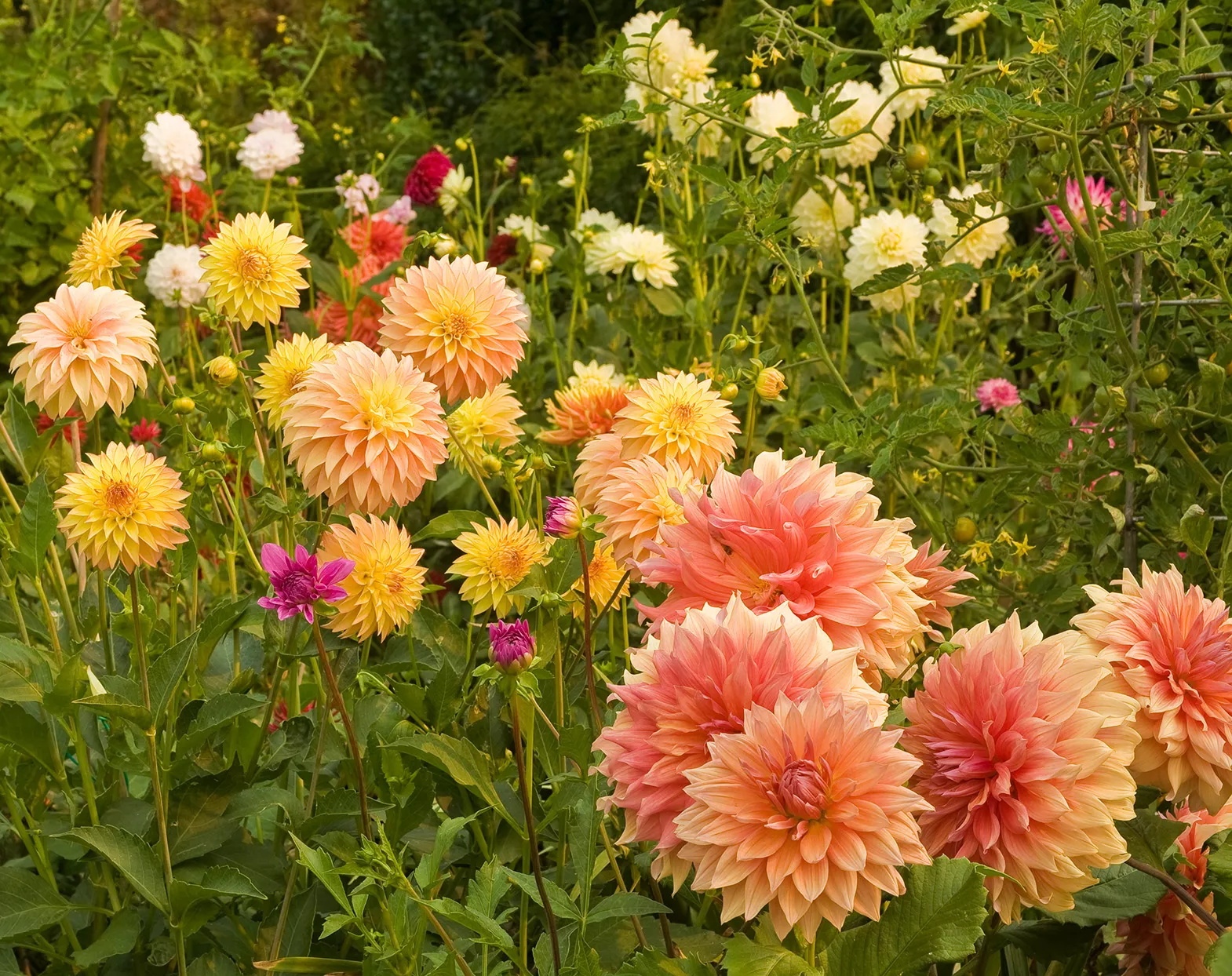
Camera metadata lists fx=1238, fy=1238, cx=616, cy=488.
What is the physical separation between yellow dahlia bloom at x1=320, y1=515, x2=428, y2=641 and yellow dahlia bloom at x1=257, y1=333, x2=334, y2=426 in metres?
0.15

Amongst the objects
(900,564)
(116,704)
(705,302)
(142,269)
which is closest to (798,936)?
(900,564)

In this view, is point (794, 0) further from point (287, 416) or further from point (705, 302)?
point (287, 416)

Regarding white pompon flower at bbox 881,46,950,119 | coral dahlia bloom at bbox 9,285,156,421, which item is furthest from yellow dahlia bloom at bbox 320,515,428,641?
white pompon flower at bbox 881,46,950,119

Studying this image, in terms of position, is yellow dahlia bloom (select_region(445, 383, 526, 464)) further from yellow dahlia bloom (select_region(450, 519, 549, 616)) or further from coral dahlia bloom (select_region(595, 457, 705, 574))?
coral dahlia bloom (select_region(595, 457, 705, 574))

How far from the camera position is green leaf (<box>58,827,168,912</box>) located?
42.0 inches

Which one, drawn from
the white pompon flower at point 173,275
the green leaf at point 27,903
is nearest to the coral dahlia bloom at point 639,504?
the green leaf at point 27,903

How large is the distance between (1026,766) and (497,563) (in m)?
0.63

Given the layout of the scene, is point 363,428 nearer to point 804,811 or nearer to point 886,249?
point 804,811

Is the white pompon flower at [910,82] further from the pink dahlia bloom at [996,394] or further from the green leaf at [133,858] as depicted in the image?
the green leaf at [133,858]

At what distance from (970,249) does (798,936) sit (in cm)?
198

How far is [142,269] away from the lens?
342cm

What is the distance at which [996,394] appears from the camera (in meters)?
2.45

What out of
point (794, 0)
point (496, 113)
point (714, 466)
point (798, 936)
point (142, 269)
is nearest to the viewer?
point (798, 936)

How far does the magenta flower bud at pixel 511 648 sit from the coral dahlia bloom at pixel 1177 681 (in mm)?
395
